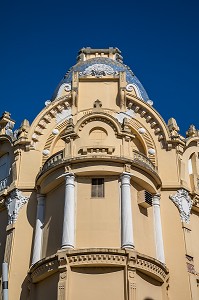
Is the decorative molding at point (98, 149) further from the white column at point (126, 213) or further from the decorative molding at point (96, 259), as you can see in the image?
the decorative molding at point (96, 259)

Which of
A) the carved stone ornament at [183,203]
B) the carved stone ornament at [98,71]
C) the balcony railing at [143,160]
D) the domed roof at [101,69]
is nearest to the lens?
the balcony railing at [143,160]

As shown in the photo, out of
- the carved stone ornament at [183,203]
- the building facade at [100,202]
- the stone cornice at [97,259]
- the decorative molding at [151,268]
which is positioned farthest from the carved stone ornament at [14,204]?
the carved stone ornament at [183,203]

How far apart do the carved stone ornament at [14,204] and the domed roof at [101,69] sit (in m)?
7.87

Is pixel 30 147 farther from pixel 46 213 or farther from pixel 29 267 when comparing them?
pixel 29 267

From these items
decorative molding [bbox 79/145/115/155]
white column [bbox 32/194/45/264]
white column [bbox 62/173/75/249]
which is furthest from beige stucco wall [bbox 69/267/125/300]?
decorative molding [bbox 79/145/115/155]

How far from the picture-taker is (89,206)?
2125 centimetres

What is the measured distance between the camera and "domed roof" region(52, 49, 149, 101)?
1172 inches

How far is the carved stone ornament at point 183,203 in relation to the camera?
23.2m

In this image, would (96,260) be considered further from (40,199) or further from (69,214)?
(40,199)

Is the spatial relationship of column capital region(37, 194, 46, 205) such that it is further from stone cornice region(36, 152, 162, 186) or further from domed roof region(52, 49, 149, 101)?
domed roof region(52, 49, 149, 101)

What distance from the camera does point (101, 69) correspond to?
30094 millimetres

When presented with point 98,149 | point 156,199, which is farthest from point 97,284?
point 98,149

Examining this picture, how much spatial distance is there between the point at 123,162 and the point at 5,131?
9.32 meters

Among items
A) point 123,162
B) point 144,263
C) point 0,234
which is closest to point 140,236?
point 144,263
